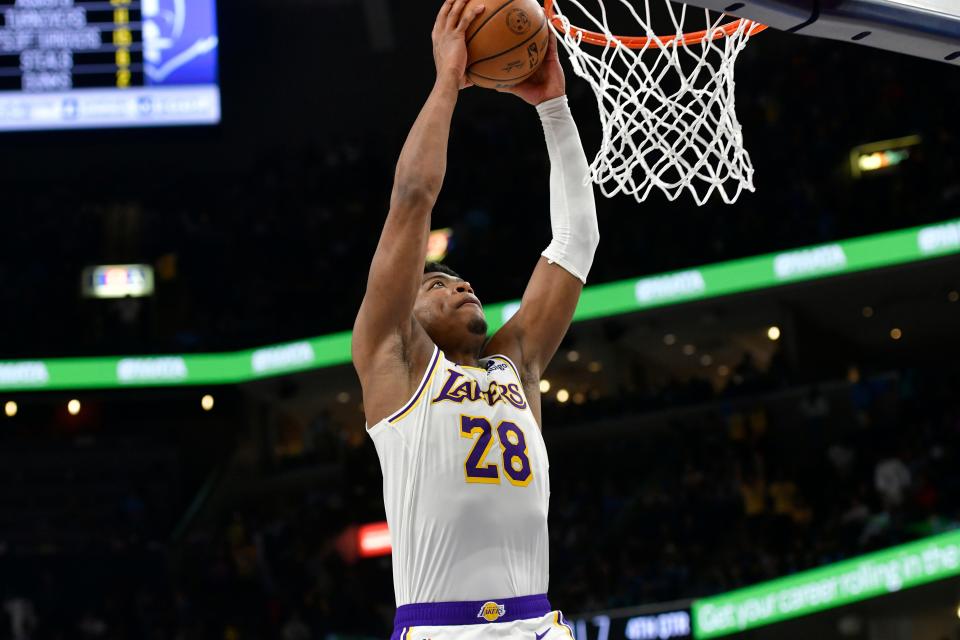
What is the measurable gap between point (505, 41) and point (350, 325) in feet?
36.4

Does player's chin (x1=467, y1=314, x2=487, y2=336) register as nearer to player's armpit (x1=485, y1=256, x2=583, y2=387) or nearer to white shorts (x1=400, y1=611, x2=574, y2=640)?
player's armpit (x1=485, y1=256, x2=583, y2=387)

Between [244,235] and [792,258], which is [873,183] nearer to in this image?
[792,258]

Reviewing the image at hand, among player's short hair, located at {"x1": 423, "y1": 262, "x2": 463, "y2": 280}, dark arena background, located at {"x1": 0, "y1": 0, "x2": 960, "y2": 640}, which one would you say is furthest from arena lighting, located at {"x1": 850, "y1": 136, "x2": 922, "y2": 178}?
player's short hair, located at {"x1": 423, "y1": 262, "x2": 463, "y2": 280}

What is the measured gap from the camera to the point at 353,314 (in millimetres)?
14555

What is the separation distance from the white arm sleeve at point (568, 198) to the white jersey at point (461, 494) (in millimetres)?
589

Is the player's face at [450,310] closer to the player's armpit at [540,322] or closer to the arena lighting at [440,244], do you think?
the player's armpit at [540,322]

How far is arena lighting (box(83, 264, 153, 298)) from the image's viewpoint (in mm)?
15461

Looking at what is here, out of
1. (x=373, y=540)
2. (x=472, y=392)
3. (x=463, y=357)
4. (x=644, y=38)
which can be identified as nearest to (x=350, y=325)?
(x=373, y=540)

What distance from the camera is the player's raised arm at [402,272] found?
3.15 metres

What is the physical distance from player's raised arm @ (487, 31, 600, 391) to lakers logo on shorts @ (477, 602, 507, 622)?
2.26ft

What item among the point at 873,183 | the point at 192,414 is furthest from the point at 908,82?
the point at 192,414

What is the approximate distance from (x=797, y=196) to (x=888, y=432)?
2.60m

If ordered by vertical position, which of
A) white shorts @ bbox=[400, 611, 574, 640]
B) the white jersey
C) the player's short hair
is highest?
the player's short hair

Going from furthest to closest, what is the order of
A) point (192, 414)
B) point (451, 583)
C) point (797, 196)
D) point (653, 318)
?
point (192, 414) → point (653, 318) → point (797, 196) → point (451, 583)
